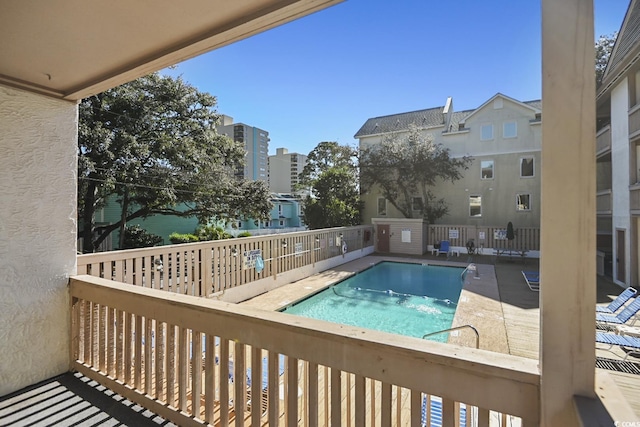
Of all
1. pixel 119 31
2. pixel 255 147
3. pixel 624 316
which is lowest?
pixel 624 316

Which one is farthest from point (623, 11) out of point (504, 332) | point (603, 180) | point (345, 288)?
point (345, 288)

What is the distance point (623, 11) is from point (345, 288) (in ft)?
40.3

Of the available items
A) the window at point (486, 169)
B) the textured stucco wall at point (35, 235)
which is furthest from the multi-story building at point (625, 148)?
the textured stucco wall at point (35, 235)

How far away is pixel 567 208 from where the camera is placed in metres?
1.06

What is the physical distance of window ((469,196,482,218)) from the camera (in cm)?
1684

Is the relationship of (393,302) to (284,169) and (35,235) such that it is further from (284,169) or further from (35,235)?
(284,169)

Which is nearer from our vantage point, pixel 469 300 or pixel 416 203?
pixel 469 300

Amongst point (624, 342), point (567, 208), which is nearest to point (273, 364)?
point (567, 208)

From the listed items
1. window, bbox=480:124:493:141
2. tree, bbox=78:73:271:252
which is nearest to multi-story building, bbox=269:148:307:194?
tree, bbox=78:73:271:252

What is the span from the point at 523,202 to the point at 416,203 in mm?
5347

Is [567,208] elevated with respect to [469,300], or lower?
elevated

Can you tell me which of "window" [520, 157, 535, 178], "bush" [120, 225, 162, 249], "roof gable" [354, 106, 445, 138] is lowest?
"bush" [120, 225, 162, 249]

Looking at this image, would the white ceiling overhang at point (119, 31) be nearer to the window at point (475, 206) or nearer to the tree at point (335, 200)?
the tree at point (335, 200)

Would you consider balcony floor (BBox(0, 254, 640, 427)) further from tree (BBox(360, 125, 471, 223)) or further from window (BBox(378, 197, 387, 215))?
window (BBox(378, 197, 387, 215))
